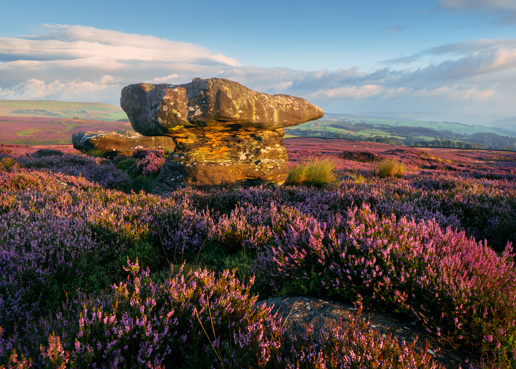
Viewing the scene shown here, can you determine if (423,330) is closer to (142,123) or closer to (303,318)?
(303,318)

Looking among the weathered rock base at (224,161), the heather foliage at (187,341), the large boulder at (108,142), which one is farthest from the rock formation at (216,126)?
the large boulder at (108,142)

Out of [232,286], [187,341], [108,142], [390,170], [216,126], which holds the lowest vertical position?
[187,341]

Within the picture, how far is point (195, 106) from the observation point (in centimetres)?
662

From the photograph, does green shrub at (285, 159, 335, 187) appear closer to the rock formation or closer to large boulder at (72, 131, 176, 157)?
the rock formation

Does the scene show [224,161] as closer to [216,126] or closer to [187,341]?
[216,126]

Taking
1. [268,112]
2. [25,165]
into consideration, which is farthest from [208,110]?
[25,165]

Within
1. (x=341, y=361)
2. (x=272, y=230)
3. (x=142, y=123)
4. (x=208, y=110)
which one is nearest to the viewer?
(x=341, y=361)

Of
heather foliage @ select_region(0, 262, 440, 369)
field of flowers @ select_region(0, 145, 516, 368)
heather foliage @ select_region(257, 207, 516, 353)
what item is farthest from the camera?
heather foliage @ select_region(257, 207, 516, 353)

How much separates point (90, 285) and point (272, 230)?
7.39 ft

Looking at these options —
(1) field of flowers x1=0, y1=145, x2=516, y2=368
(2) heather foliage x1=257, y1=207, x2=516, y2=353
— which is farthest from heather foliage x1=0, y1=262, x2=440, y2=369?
(2) heather foliage x1=257, y1=207, x2=516, y2=353

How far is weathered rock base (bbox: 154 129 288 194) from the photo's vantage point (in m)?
7.50

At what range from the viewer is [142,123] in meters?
7.00

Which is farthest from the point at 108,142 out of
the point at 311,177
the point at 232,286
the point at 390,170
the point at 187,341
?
the point at 187,341

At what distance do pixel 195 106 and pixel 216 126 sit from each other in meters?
0.72
